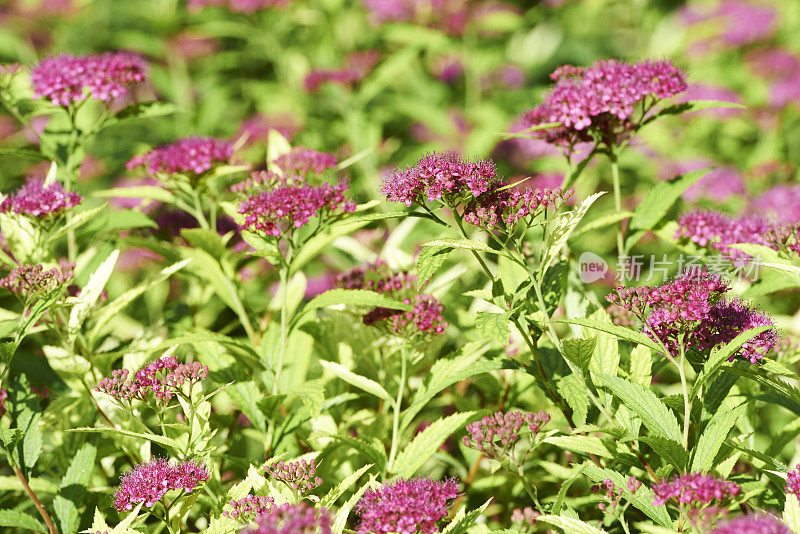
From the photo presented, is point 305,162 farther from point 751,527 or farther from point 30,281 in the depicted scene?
point 751,527

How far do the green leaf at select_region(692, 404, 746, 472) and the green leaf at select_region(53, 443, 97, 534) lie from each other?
1351 mm

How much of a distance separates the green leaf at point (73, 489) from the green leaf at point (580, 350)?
3.72 feet

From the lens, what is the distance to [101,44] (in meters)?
5.12

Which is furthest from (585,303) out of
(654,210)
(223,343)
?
Answer: (223,343)

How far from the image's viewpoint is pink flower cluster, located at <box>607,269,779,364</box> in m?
1.45

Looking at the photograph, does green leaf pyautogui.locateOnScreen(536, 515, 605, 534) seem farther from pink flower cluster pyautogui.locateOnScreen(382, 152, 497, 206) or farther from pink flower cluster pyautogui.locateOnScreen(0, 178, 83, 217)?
pink flower cluster pyautogui.locateOnScreen(0, 178, 83, 217)

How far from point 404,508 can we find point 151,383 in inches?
24.8

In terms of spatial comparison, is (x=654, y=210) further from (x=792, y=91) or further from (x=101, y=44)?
(x=101, y=44)

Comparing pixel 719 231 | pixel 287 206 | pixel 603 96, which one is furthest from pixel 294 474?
pixel 719 231

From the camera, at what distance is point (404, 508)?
4.35 feet

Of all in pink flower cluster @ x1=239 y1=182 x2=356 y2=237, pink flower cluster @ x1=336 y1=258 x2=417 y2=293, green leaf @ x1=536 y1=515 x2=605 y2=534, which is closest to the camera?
green leaf @ x1=536 y1=515 x2=605 y2=534

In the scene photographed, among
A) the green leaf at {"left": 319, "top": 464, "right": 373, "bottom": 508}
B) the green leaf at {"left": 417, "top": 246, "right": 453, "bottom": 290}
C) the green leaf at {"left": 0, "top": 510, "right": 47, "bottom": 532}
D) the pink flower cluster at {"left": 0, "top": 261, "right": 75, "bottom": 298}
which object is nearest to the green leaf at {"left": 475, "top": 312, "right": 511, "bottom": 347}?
the green leaf at {"left": 417, "top": 246, "right": 453, "bottom": 290}

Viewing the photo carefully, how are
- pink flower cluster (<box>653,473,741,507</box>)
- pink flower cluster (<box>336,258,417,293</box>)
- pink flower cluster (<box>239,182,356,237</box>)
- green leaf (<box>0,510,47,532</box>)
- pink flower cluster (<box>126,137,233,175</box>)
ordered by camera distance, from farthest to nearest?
pink flower cluster (<box>126,137,233,175</box>)
pink flower cluster (<box>336,258,417,293</box>)
pink flower cluster (<box>239,182,356,237</box>)
green leaf (<box>0,510,47,532</box>)
pink flower cluster (<box>653,473,741,507</box>)

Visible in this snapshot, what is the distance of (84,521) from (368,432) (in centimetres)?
73
